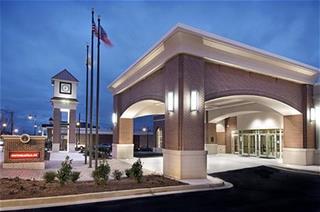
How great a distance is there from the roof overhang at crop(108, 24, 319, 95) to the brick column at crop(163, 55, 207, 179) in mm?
606

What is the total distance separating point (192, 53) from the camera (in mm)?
13336

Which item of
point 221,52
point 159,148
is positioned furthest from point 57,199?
point 159,148

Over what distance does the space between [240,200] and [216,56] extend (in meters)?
7.35

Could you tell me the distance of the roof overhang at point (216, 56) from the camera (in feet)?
43.1

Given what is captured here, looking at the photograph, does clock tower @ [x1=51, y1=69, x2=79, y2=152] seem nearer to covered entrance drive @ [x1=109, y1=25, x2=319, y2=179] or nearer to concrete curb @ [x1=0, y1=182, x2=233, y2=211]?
covered entrance drive @ [x1=109, y1=25, x2=319, y2=179]

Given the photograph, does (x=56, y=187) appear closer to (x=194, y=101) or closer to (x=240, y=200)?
(x=240, y=200)

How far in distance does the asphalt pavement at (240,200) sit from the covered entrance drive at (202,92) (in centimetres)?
269

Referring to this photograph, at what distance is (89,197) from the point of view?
8969mm

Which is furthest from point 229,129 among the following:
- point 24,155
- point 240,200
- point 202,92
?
point 240,200

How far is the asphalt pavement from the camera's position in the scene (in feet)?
26.7

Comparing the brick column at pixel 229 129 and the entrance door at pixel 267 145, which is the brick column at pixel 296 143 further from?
the brick column at pixel 229 129

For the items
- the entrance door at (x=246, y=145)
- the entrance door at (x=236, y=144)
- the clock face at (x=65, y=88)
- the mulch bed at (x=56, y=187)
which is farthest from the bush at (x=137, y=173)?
the clock face at (x=65, y=88)

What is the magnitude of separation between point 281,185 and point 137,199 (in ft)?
21.2

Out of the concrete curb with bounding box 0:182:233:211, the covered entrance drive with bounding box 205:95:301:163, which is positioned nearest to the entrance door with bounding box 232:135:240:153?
the covered entrance drive with bounding box 205:95:301:163
